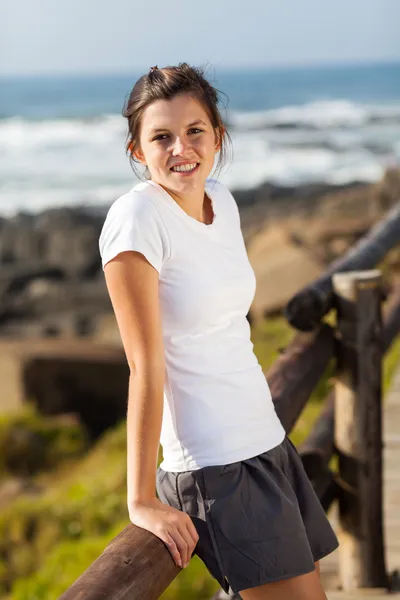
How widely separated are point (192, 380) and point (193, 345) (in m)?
0.05

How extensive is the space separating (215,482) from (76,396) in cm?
849

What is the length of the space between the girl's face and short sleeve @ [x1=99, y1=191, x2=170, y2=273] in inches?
3.8

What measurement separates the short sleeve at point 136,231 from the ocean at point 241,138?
62.3 feet

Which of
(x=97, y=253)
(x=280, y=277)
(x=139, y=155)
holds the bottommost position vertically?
(x=97, y=253)

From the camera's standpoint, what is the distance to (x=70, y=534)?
447 centimetres

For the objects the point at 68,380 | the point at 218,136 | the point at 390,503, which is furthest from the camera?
the point at 68,380

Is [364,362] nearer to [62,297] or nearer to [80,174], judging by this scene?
[62,297]

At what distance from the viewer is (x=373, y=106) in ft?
130

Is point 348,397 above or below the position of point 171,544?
below

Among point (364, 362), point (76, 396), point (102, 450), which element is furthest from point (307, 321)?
point (76, 396)

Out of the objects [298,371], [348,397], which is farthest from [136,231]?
[348,397]

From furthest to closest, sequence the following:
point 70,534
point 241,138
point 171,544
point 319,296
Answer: point 241,138, point 70,534, point 319,296, point 171,544

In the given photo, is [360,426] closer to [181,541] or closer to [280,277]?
[181,541]

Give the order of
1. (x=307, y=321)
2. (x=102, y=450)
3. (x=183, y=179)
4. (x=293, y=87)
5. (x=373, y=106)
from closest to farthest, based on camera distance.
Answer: (x=183, y=179)
(x=307, y=321)
(x=102, y=450)
(x=373, y=106)
(x=293, y=87)
